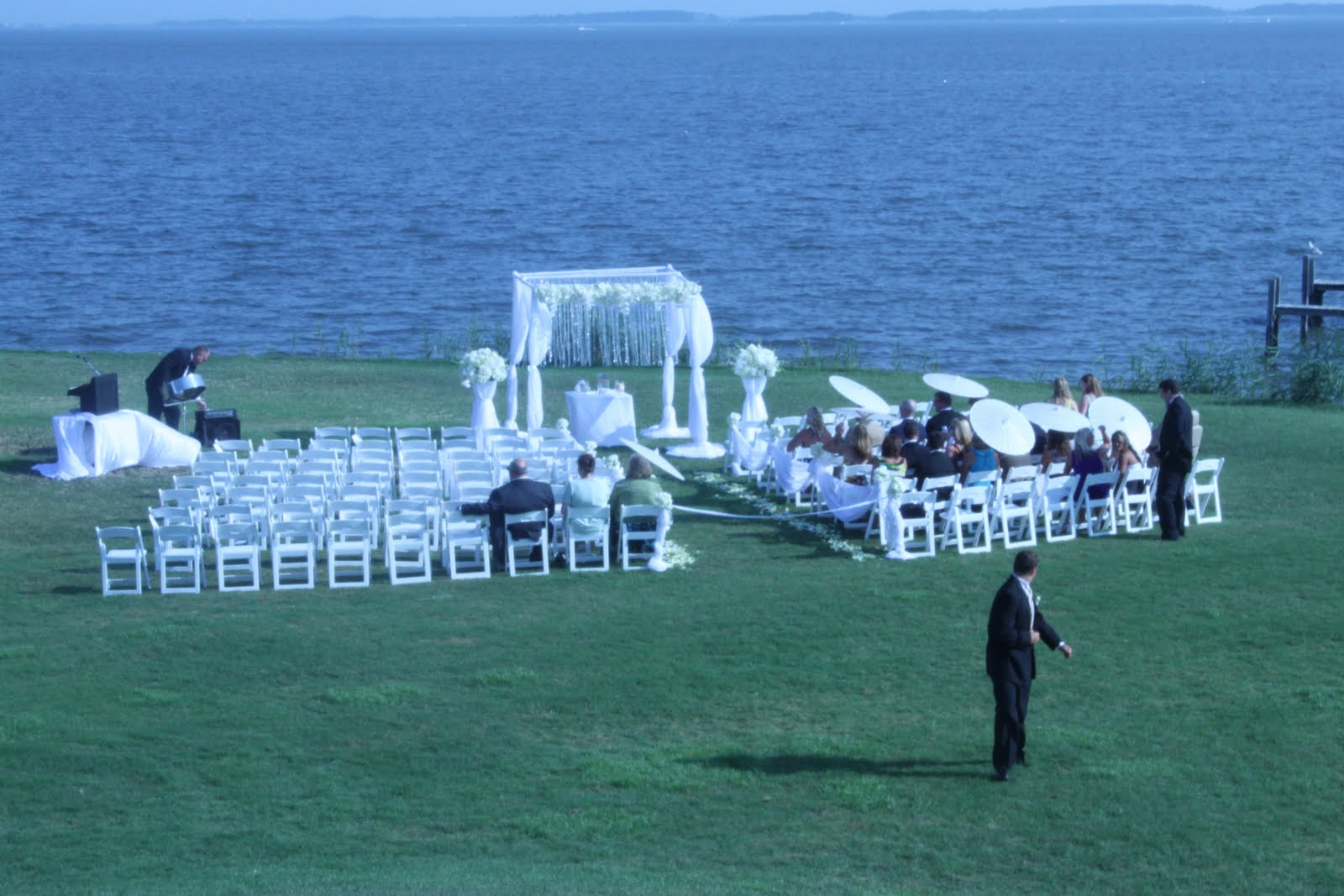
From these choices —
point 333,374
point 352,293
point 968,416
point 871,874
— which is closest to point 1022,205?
point 352,293

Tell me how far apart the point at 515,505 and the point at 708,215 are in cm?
5214

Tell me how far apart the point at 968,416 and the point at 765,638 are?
4.81 metres

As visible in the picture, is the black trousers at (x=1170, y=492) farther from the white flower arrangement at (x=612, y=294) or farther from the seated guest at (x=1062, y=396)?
the white flower arrangement at (x=612, y=294)

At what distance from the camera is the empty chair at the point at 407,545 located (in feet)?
52.7

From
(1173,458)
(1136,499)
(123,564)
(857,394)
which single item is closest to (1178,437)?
(1173,458)

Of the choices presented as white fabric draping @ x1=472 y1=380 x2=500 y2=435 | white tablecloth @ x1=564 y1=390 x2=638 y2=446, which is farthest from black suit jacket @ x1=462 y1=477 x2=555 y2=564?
white tablecloth @ x1=564 y1=390 x2=638 y2=446

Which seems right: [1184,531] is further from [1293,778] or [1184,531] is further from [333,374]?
[333,374]

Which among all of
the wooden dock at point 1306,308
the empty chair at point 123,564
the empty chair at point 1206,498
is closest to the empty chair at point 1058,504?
the empty chair at point 1206,498

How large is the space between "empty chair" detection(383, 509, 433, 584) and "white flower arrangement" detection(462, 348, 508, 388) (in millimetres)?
5433

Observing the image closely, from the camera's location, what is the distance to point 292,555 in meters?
16.8

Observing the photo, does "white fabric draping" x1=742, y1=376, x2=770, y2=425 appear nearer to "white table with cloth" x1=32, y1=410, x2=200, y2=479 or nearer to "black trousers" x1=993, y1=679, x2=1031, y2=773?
"white table with cloth" x1=32, y1=410, x2=200, y2=479

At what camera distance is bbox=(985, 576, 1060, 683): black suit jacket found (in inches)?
424

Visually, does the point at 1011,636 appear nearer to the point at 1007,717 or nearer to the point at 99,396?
the point at 1007,717

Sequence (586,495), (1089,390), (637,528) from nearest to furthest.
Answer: (586,495)
(637,528)
(1089,390)
